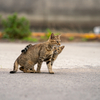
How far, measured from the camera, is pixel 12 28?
716 inches

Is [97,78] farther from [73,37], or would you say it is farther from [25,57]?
[73,37]

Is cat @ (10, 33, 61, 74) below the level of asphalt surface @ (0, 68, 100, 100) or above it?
above

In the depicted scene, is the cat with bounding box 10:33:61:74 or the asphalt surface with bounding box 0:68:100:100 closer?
the asphalt surface with bounding box 0:68:100:100

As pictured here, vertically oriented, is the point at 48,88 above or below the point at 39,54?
below

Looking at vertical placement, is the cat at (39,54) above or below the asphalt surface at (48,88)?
above

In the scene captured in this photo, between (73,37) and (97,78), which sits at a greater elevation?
(73,37)

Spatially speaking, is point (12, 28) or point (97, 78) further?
point (12, 28)

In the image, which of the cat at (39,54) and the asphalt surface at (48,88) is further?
the cat at (39,54)

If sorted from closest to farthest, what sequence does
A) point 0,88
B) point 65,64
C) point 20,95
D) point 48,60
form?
1. point 20,95
2. point 0,88
3. point 48,60
4. point 65,64

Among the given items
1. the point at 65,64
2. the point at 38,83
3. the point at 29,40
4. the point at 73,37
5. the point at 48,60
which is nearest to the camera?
the point at 38,83

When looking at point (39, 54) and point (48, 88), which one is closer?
point (48, 88)

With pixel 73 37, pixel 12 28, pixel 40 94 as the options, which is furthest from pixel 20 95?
pixel 73 37

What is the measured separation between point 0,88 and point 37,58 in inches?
71.1

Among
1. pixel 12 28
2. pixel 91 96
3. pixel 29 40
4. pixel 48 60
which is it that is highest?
pixel 12 28
